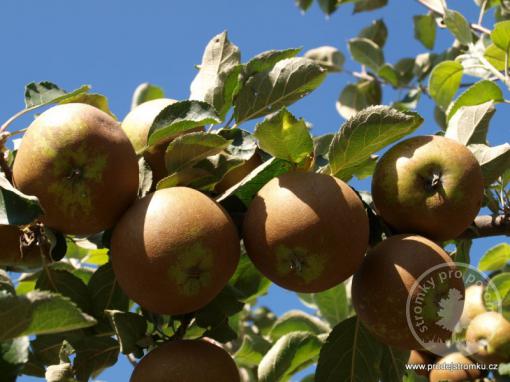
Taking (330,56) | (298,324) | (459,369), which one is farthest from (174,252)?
(330,56)

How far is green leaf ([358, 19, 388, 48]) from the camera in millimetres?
4832

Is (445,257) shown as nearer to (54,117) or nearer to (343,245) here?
(343,245)

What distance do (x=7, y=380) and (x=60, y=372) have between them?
10.8 inches

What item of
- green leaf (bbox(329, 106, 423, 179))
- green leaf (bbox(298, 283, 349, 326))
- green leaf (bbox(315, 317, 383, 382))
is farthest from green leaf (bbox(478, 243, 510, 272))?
green leaf (bbox(329, 106, 423, 179))

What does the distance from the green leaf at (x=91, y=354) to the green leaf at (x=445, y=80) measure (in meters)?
1.88

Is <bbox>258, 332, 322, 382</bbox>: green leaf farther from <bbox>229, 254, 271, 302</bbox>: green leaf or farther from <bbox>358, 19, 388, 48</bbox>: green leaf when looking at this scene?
<bbox>358, 19, 388, 48</bbox>: green leaf

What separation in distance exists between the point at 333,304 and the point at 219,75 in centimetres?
133

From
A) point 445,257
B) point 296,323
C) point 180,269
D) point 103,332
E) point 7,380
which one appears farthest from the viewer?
point 296,323

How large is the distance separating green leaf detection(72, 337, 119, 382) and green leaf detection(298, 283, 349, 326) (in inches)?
→ 48.9

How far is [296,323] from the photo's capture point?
285 cm

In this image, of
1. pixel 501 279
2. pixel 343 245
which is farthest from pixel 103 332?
pixel 501 279

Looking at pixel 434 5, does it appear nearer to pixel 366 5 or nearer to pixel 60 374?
pixel 366 5

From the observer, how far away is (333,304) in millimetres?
2854

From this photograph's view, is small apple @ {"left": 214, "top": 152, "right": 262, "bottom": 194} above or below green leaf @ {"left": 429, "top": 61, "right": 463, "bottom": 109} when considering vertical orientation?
above
